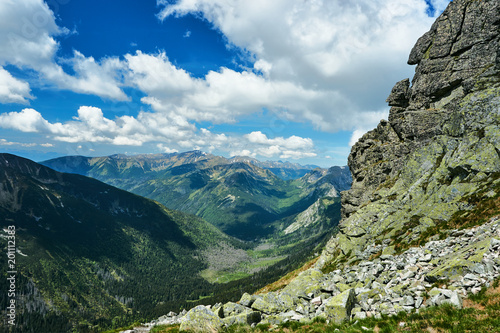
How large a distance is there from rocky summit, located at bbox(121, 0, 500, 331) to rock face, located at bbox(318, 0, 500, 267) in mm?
227

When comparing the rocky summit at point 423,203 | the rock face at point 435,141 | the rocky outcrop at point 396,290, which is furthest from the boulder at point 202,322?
the rock face at point 435,141

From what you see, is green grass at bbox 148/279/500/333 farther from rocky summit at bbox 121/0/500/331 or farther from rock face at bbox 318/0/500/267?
rock face at bbox 318/0/500/267

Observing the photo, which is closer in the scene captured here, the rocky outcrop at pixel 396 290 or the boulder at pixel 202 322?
the rocky outcrop at pixel 396 290

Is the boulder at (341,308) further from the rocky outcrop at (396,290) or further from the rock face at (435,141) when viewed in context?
the rock face at (435,141)

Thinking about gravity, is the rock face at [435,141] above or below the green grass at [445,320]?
above

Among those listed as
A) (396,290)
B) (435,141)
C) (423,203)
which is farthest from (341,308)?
(435,141)

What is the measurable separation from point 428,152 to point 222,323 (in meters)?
58.2

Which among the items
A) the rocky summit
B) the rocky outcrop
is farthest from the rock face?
the rocky outcrop

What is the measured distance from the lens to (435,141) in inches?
2050

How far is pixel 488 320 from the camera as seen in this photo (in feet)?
41.8

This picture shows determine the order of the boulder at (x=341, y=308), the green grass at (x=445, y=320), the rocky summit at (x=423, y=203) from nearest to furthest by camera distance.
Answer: the green grass at (x=445, y=320), the boulder at (x=341, y=308), the rocky summit at (x=423, y=203)

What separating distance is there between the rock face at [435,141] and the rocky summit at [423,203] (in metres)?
0.23

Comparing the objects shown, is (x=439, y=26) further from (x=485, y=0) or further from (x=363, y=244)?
(x=363, y=244)

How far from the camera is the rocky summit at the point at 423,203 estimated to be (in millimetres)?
19719
